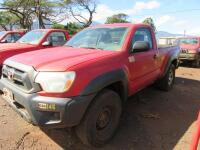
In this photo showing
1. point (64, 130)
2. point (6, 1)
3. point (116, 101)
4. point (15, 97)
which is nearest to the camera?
point (15, 97)

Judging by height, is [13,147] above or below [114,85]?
below

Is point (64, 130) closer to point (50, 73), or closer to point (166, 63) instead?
point (50, 73)

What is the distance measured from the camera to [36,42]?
7945mm

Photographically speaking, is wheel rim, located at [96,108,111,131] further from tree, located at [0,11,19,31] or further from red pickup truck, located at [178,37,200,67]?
tree, located at [0,11,19,31]

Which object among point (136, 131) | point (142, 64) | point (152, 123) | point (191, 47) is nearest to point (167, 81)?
point (142, 64)

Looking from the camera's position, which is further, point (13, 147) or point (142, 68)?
point (142, 68)

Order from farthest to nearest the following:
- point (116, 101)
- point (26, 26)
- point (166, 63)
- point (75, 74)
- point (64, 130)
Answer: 1. point (26, 26)
2. point (166, 63)
3. point (64, 130)
4. point (116, 101)
5. point (75, 74)

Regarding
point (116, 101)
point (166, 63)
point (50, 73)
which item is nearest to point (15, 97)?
point (50, 73)

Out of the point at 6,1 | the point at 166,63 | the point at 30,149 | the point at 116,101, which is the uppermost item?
the point at 6,1

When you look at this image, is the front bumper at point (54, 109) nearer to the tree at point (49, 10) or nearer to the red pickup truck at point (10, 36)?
the red pickup truck at point (10, 36)

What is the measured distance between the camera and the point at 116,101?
3896mm

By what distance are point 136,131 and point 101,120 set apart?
881 millimetres

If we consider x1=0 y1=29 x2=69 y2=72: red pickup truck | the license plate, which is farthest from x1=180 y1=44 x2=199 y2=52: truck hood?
the license plate

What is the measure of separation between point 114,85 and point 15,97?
58.4 inches
